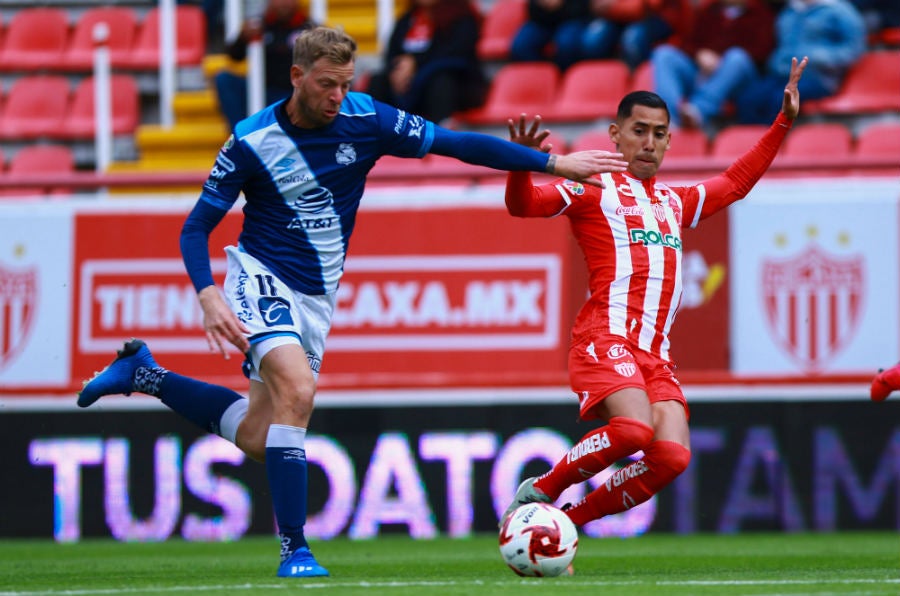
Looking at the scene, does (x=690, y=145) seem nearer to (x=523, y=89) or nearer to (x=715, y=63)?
(x=715, y=63)

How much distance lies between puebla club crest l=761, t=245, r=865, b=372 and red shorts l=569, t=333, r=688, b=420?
3.10 metres

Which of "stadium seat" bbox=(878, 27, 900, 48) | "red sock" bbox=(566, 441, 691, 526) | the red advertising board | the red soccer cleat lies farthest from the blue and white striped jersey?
"stadium seat" bbox=(878, 27, 900, 48)

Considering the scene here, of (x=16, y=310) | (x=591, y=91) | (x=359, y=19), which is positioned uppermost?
(x=359, y=19)

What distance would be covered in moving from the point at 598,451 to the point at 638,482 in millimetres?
257

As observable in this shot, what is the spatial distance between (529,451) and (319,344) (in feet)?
10.1

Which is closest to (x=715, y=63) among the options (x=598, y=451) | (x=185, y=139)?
(x=185, y=139)

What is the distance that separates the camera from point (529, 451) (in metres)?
8.88

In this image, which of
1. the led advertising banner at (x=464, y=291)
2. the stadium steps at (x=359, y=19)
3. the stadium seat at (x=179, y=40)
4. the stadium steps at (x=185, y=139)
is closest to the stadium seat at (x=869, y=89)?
the led advertising banner at (x=464, y=291)

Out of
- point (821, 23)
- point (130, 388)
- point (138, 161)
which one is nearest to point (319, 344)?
point (130, 388)

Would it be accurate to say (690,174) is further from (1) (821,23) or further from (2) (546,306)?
(1) (821,23)

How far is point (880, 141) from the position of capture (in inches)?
416

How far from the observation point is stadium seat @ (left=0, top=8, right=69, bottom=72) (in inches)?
557

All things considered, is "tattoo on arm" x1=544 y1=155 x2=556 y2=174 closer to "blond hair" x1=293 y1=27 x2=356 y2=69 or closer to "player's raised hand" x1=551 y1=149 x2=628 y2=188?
"player's raised hand" x1=551 y1=149 x2=628 y2=188

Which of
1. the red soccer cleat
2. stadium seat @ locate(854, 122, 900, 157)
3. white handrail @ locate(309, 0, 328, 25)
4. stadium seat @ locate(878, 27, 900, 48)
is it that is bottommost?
the red soccer cleat
